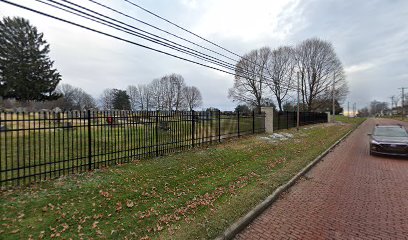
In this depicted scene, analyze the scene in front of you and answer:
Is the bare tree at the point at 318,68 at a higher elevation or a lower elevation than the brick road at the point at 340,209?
higher

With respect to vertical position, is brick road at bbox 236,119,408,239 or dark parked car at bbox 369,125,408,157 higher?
dark parked car at bbox 369,125,408,157

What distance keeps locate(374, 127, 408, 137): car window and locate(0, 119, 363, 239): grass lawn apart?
7.05m

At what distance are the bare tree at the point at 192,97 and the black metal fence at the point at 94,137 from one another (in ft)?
197

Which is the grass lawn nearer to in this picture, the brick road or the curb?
the curb

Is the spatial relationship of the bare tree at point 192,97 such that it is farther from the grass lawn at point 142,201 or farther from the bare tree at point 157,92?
the grass lawn at point 142,201

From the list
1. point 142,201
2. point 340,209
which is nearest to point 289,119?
point 340,209

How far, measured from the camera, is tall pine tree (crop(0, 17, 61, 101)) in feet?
117

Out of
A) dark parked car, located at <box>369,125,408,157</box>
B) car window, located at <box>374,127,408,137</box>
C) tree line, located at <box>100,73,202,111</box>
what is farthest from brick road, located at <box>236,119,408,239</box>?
tree line, located at <box>100,73,202,111</box>

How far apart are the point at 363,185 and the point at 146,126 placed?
24.0 ft

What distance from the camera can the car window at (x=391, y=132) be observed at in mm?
10814

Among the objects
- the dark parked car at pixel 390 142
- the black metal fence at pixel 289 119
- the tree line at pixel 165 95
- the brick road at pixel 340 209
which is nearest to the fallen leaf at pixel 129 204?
the brick road at pixel 340 209

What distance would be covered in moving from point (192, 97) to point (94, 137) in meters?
68.6

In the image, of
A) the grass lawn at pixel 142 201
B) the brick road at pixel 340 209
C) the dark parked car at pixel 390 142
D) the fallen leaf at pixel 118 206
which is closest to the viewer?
the grass lawn at pixel 142 201

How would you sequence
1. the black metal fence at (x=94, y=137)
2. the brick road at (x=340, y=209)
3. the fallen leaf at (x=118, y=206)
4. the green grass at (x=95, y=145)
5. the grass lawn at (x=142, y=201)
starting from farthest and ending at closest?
1. the green grass at (x=95, y=145)
2. the black metal fence at (x=94, y=137)
3. the fallen leaf at (x=118, y=206)
4. the brick road at (x=340, y=209)
5. the grass lawn at (x=142, y=201)
